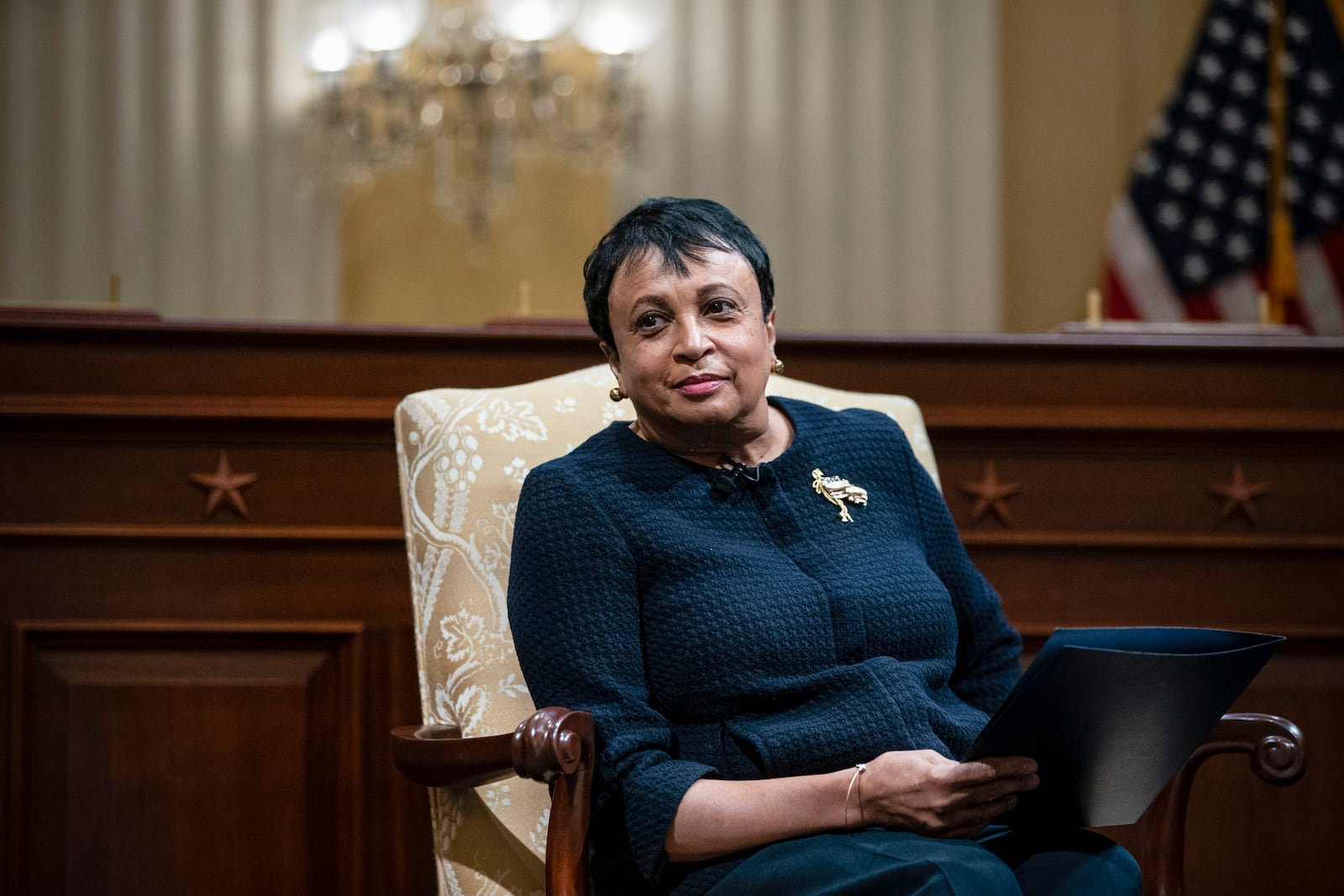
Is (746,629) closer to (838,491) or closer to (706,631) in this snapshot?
(706,631)

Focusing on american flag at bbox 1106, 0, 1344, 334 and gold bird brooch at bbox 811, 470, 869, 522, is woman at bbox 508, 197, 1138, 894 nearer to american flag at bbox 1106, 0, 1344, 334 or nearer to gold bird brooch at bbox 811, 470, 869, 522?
gold bird brooch at bbox 811, 470, 869, 522

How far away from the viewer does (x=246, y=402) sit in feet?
6.28

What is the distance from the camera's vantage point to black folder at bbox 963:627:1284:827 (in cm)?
108

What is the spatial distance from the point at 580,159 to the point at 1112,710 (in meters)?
3.60

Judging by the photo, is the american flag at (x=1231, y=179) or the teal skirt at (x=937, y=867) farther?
the american flag at (x=1231, y=179)

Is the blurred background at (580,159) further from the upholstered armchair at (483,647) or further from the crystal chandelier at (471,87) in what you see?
the upholstered armchair at (483,647)

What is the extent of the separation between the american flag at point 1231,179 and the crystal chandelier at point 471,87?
1690 mm

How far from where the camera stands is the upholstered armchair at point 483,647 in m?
1.38

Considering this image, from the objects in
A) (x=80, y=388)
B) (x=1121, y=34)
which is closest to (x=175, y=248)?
(x=80, y=388)

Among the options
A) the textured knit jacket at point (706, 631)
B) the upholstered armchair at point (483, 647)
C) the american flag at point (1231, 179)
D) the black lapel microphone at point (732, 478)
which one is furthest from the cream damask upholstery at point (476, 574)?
the american flag at point (1231, 179)

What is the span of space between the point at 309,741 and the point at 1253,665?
50.1 inches

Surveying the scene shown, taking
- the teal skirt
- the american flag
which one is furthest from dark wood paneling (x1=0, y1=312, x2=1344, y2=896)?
the american flag

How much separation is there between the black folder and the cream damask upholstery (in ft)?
1.93

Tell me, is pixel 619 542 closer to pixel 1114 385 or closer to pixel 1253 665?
pixel 1253 665
